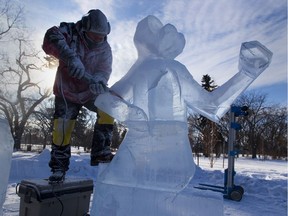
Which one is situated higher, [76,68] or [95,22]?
[95,22]

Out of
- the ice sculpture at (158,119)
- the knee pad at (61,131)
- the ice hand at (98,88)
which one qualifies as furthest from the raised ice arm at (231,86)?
the knee pad at (61,131)

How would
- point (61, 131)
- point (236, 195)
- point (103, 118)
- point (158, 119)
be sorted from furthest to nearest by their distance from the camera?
point (236, 195), point (103, 118), point (61, 131), point (158, 119)

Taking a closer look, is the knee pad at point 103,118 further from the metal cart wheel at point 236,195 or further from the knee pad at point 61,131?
the metal cart wheel at point 236,195

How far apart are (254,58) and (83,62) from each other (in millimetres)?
1035

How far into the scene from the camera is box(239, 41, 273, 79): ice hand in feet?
5.04

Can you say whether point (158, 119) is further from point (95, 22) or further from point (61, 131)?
point (95, 22)

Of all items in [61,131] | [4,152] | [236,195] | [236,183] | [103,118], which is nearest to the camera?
[4,152]

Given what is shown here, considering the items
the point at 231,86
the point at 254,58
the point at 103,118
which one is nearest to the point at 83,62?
the point at 103,118

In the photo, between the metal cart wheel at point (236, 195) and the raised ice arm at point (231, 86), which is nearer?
the raised ice arm at point (231, 86)

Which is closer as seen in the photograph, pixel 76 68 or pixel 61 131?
pixel 76 68

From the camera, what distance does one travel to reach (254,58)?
5.08ft

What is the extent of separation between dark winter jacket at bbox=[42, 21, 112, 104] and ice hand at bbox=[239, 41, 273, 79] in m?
0.82

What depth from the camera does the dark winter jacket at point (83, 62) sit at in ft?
6.23

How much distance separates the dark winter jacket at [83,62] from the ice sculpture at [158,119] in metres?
0.30
